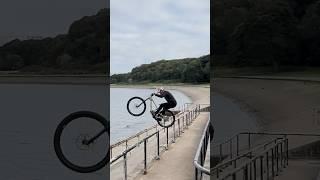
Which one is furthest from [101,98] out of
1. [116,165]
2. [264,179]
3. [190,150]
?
[190,150]

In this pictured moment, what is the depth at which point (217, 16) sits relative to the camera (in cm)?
497

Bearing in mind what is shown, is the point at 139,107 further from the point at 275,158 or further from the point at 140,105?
the point at 275,158

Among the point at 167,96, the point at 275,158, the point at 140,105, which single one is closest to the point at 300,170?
the point at 275,158

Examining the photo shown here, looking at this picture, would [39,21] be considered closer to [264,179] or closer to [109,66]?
[109,66]

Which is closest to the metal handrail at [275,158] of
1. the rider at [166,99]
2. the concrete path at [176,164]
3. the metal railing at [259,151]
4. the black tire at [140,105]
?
the metal railing at [259,151]

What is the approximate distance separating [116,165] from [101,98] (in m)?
2.65

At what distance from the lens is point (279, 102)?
16.8 feet

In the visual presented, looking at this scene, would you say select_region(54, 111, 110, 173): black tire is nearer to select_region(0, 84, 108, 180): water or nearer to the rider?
select_region(0, 84, 108, 180): water

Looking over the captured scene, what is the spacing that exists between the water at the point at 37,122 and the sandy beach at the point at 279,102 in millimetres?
1254

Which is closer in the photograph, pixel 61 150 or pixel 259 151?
pixel 259 151

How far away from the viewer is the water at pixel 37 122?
523 cm

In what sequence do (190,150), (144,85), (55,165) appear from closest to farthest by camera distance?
(55,165) < (144,85) < (190,150)

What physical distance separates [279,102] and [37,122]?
2.36 meters

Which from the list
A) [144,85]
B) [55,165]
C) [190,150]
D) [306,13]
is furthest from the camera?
[190,150]
